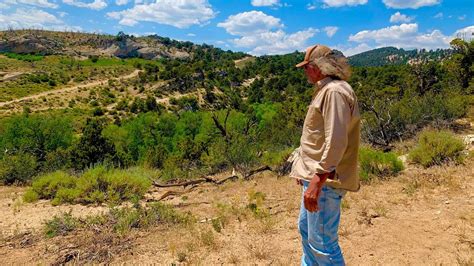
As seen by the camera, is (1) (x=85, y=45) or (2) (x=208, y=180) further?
(1) (x=85, y=45)

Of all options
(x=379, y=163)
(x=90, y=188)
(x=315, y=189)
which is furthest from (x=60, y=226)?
(x=379, y=163)

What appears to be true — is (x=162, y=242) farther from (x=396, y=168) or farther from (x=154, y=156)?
(x=154, y=156)

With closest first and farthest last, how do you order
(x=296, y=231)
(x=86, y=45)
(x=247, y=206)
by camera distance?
(x=296, y=231), (x=247, y=206), (x=86, y=45)

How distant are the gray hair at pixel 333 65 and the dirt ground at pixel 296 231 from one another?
85.5 inches

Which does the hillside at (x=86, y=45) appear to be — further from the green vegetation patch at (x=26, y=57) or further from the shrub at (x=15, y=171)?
the shrub at (x=15, y=171)

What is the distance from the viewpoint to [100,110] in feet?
155

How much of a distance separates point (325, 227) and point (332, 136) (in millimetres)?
651

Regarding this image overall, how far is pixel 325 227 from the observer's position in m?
2.44

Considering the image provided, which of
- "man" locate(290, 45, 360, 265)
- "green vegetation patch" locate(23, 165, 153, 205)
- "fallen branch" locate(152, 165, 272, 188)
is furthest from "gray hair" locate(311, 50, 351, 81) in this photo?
"fallen branch" locate(152, 165, 272, 188)

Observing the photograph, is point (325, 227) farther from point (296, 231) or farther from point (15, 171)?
point (15, 171)

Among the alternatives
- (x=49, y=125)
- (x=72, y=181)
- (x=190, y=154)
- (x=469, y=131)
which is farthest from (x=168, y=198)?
(x=49, y=125)

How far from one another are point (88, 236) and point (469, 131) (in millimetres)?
11062

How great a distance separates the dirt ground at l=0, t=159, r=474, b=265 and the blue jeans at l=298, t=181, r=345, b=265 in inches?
52.8

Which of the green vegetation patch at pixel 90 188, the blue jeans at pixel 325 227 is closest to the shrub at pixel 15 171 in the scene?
the green vegetation patch at pixel 90 188
